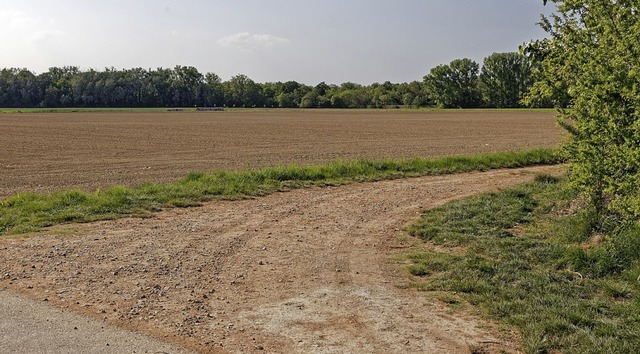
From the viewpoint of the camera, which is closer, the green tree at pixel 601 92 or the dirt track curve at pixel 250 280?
the dirt track curve at pixel 250 280

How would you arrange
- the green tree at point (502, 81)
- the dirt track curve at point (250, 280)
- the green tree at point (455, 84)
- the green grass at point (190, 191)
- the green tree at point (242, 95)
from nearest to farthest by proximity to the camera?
the dirt track curve at point (250, 280) → the green grass at point (190, 191) → the green tree at point (502, 81) → the green tree at point (455, 84) → the green tree at point (242, 95)

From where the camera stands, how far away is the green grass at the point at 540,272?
20.7 ft

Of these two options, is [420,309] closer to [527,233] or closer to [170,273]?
[170,273]

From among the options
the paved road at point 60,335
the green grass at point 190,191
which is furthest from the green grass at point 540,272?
the paved road at point 60,335

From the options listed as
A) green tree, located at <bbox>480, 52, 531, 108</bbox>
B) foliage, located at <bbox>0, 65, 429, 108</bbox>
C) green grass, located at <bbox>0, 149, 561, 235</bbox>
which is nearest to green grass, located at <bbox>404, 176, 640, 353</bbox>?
green grass, located at <bbox>0, 149, 561, 235</bbox>

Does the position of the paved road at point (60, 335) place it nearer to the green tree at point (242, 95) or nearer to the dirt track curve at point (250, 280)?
the dirt track curve at point (250, 280)

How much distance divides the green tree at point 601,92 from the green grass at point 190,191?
135 centimetres

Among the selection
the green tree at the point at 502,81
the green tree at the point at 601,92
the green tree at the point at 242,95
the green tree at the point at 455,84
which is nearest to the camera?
the green tree at the point at 601,92

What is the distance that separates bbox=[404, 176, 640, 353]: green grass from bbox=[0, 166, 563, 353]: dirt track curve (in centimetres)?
43

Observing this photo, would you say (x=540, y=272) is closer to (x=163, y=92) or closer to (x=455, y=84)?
(x=455, y=84)

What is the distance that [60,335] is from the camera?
20.1 ft

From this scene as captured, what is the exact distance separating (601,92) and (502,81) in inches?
5014

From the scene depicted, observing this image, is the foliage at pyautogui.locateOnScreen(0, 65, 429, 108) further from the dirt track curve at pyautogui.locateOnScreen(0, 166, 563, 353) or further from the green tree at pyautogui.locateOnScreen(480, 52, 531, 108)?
the dirt track curve at pyautogui.locateOnScreen(0, 166, 563, 353)

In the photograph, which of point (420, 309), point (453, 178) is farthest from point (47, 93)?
point (420, 309)
